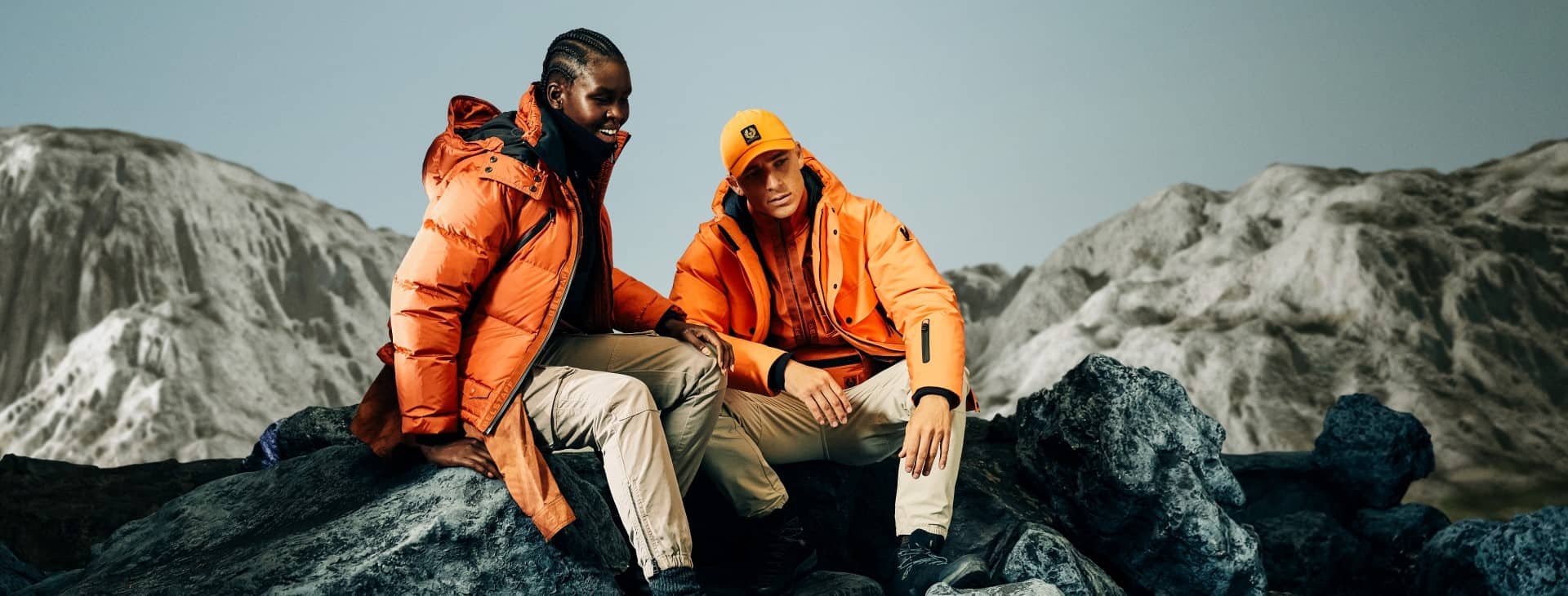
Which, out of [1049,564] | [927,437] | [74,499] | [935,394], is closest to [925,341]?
[935,394]

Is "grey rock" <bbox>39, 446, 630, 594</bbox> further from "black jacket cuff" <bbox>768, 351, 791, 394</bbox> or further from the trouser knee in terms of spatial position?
"black jacket cuff" <bbox>768, 351, 791, 394</bbox>

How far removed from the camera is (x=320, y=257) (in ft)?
56.7

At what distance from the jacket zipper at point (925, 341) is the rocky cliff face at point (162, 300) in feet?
37.0

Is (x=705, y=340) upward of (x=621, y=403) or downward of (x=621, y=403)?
upward

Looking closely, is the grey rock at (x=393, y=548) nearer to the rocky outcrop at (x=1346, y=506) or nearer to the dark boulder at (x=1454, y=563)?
the rocky outcrop at (x=1346, y=506)

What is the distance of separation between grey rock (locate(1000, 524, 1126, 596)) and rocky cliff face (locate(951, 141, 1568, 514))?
7133mm

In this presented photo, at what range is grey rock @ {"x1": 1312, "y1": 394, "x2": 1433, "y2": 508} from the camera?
739 cm

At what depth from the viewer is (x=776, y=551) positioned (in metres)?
4.55

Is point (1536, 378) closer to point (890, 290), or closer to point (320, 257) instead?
point (890, 290)

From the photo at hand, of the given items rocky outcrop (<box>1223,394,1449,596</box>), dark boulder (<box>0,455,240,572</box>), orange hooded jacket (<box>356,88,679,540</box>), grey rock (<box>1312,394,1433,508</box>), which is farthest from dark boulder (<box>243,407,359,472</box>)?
grey rock (<box>1312,394,1433,508</box>)

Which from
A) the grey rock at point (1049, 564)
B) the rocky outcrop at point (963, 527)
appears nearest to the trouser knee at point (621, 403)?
the rocky outcrop at point (963, 527)

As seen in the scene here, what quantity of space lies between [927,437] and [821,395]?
488mm

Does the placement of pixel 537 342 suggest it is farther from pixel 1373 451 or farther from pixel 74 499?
pixel 1373 451

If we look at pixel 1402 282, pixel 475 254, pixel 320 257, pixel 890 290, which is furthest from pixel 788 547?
pixel 320 257
